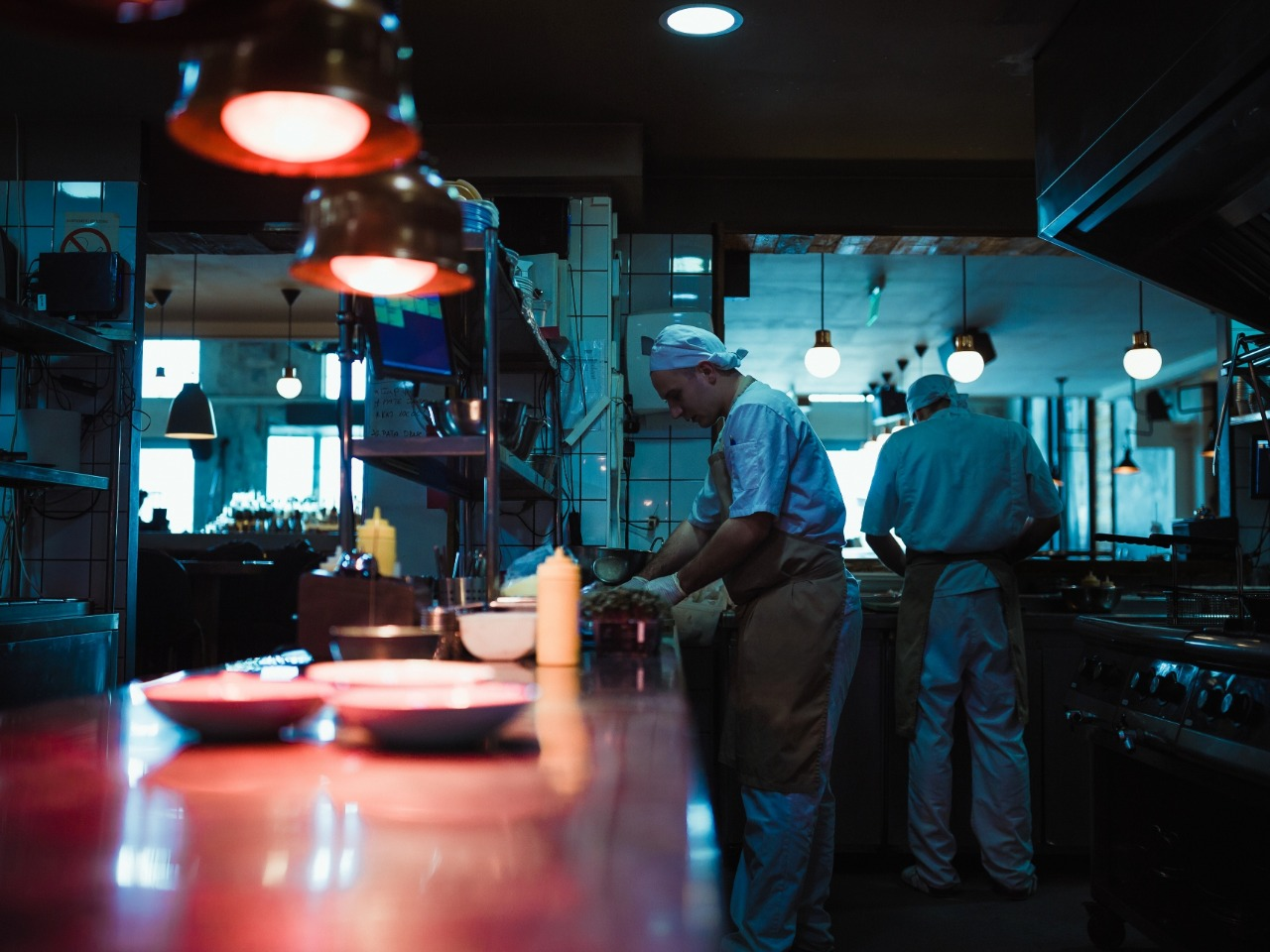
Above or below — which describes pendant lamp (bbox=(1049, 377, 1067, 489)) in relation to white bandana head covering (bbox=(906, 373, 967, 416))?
above

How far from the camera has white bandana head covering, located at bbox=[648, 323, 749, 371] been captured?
2895mm

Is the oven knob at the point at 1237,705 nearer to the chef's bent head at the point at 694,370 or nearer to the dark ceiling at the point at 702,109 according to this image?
the chef's bent head at the point at 694,370

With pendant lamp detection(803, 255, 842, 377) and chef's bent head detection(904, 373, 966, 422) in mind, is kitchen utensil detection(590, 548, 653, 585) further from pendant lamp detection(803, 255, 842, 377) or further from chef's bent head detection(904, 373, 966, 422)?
pendant lamp detection(803, 255, 842, 377)

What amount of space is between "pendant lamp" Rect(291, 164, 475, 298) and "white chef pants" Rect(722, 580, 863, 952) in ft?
5.63

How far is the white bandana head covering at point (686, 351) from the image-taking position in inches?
114

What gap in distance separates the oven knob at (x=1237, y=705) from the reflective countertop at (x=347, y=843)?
1390 millimetres

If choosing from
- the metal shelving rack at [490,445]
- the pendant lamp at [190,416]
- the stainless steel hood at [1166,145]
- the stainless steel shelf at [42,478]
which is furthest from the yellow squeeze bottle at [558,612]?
the pendant lamp at [190,416]

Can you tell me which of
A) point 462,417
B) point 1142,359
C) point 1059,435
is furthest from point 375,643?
point 1059,435

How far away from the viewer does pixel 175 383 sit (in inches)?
491

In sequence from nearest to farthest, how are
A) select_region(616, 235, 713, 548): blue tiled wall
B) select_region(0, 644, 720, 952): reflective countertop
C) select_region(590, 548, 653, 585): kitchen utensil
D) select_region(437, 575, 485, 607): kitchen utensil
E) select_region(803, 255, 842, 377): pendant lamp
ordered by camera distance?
select_region(0, 644, 720, 952): reflective countertop
select_region(437, 575, 485, 607): kitchen utensil
select_region(590, 548, 653, 585): kitchen utensil
select_region(616, 235, 713, 548): blue tiled wall
select_region(803, 255, 842, 377): pendant lamp

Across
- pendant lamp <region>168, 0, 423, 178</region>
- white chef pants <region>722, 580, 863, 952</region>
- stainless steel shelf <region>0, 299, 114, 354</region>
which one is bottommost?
white chef pants <region>722, 580, 863, 952</region>

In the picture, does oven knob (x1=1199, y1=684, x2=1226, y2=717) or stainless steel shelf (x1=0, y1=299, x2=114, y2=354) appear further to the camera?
stainless steel shelf (x1=0, y1=299, x2=114, y2=354)

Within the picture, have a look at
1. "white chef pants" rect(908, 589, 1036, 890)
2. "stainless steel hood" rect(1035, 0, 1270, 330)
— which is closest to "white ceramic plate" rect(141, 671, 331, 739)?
"stainless steel hood" rect(1035, 0, 1270, 330)

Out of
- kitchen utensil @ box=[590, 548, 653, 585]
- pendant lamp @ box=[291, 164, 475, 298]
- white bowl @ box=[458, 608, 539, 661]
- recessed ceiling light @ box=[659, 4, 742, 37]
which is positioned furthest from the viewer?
recessed ceiling light @ box=[659, 4, 742, 37]
